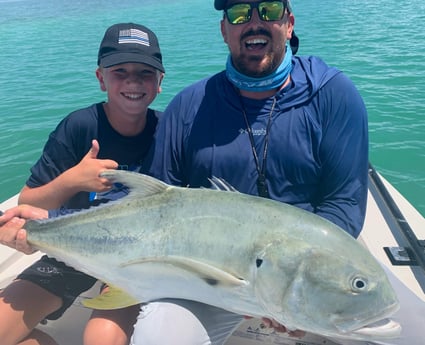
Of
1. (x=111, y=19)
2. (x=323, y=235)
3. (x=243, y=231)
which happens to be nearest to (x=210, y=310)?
(x=243, y=231)

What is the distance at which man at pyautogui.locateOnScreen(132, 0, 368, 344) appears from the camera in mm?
2209

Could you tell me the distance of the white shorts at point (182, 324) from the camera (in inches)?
69.9

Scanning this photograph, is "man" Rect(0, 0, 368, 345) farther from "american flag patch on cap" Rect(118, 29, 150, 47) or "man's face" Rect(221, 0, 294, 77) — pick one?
"american flag patch on cap" Rect(118, 29, 150, 47)

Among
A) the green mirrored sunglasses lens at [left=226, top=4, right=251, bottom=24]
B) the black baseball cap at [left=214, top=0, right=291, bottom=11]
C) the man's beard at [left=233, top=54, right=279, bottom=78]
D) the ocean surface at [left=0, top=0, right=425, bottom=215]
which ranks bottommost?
the ocean surface at [left=0, top=0, right=425, bottom=215]

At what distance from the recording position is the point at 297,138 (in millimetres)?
2221

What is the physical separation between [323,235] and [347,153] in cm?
72

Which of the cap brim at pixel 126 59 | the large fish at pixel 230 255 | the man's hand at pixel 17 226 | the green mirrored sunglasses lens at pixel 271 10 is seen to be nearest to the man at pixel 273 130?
the green mirrored sunglasses lens at pixel 271 10

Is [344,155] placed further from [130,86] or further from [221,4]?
[130,86]

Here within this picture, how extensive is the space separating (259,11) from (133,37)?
2.66 ft

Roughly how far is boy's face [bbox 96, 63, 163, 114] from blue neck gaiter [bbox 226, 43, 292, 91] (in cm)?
55

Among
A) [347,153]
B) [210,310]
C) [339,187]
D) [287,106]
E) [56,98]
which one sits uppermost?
[287,106]

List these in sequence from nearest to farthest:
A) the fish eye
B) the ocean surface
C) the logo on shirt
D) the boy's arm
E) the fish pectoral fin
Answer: the fish eye
the fish pectoral fin
the boy's arm
the logo on shirt
the ocean surface

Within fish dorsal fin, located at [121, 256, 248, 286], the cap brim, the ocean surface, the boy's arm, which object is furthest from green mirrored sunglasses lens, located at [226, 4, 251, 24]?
the ocean surface

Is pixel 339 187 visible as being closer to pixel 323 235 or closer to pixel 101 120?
pixel 323 235
